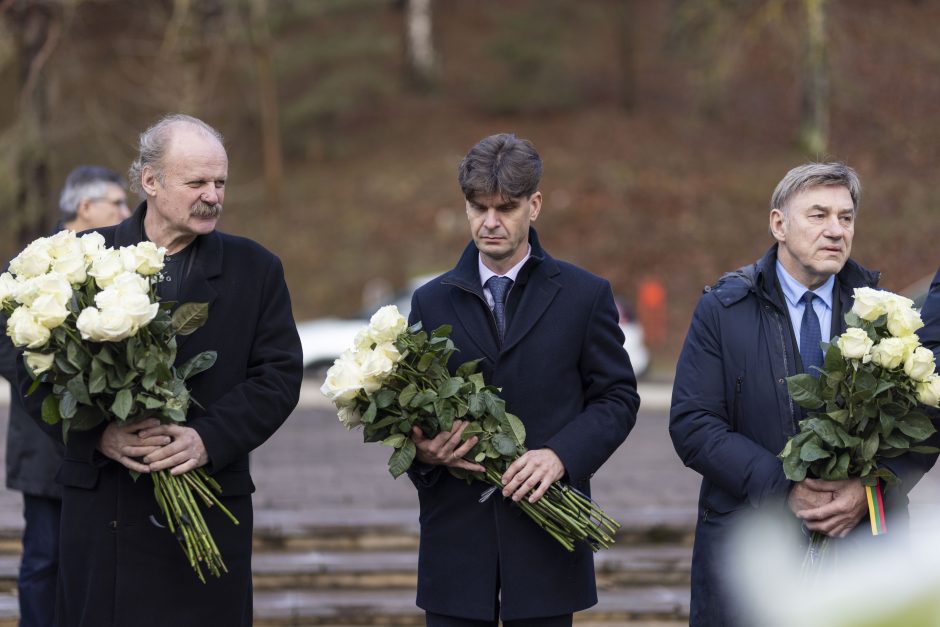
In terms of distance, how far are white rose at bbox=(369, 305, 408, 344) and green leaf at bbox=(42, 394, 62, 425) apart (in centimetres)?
98

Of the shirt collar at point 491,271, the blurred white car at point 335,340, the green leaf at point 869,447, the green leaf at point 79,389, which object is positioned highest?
the blurred white car at point 335,340

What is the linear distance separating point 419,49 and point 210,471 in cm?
2975

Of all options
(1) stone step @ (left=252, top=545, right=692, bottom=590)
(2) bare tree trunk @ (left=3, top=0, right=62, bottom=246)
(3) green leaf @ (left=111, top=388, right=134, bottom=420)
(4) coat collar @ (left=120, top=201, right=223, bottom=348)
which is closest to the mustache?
(4) coat collar @ (left=120, top=201, right=223, bottom=348)

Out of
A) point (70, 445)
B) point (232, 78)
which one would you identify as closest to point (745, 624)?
point (70, 445)

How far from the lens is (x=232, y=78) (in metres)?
30.3

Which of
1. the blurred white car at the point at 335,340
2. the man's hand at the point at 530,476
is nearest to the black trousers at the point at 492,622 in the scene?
the man's hand at the point at 530,476

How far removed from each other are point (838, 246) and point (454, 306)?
1265 mm

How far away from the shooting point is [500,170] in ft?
13.3

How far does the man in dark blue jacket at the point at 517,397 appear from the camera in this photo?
4062mm

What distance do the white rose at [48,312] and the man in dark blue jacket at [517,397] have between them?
44.6 inches

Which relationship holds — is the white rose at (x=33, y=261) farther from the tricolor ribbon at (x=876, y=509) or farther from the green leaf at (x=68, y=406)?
the tricolor ribbon at (x=876, y=509)

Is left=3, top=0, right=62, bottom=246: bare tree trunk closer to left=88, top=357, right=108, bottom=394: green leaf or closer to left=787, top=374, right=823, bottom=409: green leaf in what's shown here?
left=88, top=357, right=108, bottom=394: green leaf

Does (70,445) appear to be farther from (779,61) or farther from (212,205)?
(779,61)

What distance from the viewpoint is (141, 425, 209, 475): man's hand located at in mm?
3865
